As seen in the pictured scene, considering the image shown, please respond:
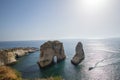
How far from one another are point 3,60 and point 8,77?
179 feet

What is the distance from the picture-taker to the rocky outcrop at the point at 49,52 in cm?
6078

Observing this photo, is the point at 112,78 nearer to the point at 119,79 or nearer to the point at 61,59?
the point at 119,79

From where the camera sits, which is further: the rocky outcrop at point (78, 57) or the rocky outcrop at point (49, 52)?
the rocky outcrop at point (78, 57)

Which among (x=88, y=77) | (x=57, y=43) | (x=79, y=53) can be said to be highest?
(x=57, y=43)

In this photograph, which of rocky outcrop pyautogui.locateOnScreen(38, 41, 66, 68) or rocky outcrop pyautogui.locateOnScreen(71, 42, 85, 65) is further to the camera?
rocky outcrop pyautogui.locateOnScreen(71, 42, 85, 65)

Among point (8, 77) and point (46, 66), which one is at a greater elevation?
point (8, 77)

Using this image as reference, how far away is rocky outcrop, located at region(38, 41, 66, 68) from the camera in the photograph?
2393 inches

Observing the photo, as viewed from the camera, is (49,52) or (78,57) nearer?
(49,52)

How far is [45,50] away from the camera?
211 ft

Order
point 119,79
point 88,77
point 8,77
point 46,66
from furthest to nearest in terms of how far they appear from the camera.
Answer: point 46,66
point 88,77
point 119,79
point 8,77

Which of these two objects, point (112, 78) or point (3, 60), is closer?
point (112, 78)

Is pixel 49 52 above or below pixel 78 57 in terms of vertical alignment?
above

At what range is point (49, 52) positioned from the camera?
212 feet

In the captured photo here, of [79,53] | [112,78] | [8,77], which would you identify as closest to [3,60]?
[79,53]
